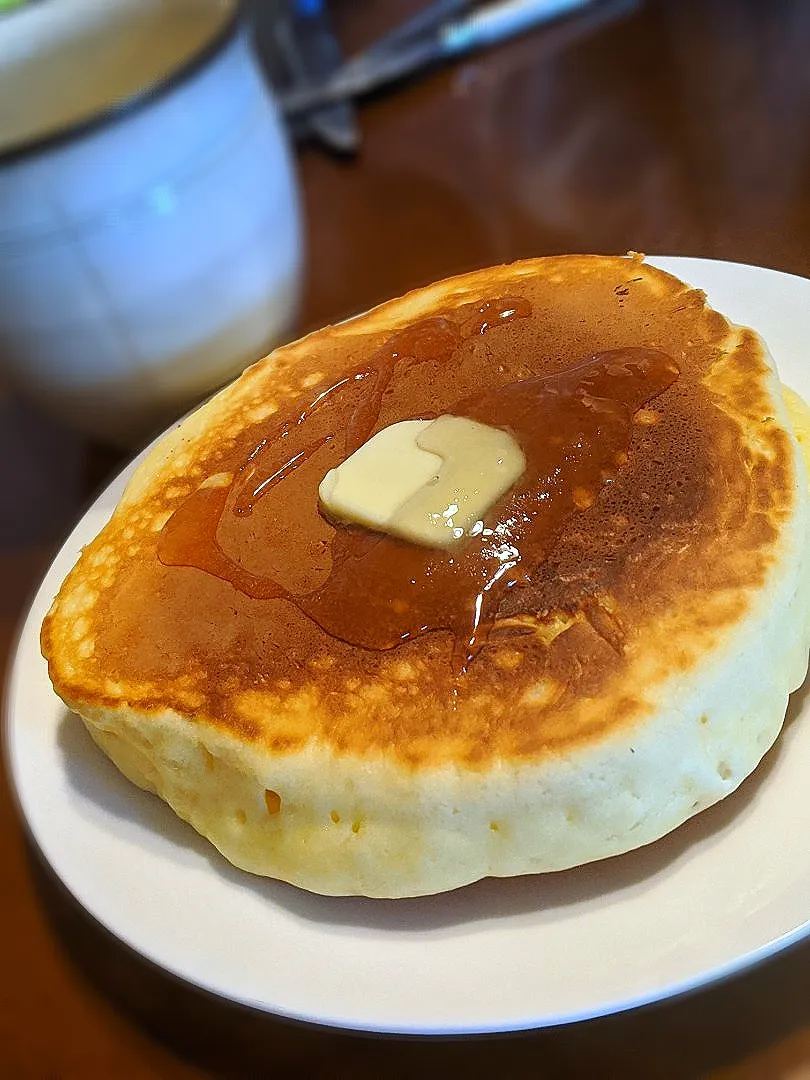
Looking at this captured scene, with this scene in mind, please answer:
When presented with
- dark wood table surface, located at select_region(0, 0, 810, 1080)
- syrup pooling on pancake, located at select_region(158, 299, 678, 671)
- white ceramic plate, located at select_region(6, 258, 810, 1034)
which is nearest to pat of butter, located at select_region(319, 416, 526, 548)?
syrup pooling on pancake, located at select_region(158, 299, 678, 671)

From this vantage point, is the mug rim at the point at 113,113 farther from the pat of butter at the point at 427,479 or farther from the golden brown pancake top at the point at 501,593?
the pat of butter at the point at 427,479

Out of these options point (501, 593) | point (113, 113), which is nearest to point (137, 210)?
point (113, 113)

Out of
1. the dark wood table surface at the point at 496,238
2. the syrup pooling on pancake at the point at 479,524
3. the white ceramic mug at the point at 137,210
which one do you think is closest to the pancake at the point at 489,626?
the syrup pooling on pancake at the point at 479,524

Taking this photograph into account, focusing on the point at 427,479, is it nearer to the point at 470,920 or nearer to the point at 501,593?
the point at 501,593

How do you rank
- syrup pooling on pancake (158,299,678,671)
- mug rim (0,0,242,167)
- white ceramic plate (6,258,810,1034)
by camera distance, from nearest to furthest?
1. white ceramic plate (6,258,810,1034)
2. syrup pooling on pancake (158,299,678,671)
3. mug rim (0,0,242,167)

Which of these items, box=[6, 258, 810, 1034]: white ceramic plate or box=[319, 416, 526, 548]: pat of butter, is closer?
box=[6, 258, 810, 1034]: white ceramic plate

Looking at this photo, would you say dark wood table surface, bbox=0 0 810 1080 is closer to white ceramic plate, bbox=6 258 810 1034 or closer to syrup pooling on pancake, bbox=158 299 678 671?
white ceramic plate, bbox=6 258 810 1034

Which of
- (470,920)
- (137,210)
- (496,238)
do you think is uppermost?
(137,210)
